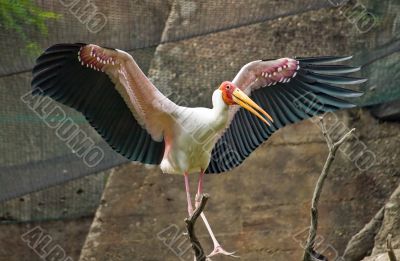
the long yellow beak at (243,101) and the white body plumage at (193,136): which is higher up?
the long yellow beak at (243,101)

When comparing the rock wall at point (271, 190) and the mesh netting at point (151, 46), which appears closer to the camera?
the mesh netting at point (151, 46)

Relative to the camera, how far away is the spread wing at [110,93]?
17.2 ft

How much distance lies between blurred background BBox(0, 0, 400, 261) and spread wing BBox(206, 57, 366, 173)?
2.59 ft

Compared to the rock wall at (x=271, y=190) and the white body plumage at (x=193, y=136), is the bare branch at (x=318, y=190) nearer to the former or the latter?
the white body plumage at (x=193, y=136)

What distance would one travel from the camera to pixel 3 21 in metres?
6.18

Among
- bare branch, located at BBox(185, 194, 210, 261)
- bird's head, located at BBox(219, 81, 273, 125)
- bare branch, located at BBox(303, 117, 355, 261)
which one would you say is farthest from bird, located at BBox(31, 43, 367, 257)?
bare branch, located at BBox(303, 117, 355, 261)

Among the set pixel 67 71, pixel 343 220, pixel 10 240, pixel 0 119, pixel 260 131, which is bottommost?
pixel 10 240

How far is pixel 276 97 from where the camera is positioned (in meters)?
5.84

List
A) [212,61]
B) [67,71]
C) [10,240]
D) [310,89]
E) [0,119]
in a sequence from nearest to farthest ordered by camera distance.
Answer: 1. [67,71]
2. [310,89]
3. [0,119]
4. [212,61]
5. [10,240]

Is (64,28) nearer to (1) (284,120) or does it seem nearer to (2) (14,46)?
(2) (14,46)

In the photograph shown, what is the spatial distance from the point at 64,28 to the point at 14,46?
14.0 inches

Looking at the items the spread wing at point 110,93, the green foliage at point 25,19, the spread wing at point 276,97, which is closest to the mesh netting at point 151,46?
the green foliage at point 25,19

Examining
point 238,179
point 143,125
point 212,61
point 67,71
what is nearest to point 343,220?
point 238,179

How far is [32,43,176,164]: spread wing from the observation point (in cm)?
524
